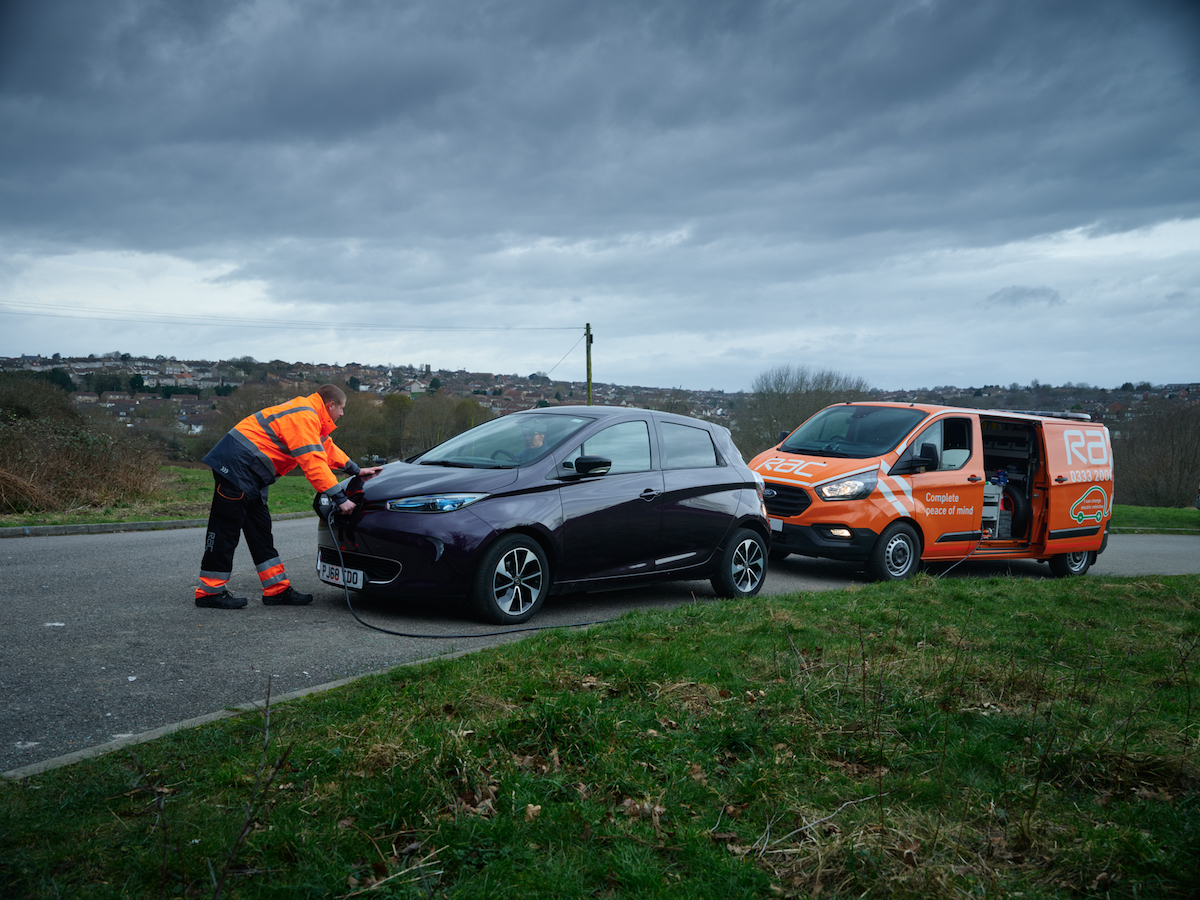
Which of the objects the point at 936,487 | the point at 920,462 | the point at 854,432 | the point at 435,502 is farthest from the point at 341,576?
the point at 936,487

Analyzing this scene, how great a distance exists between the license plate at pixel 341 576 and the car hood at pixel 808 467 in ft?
17.3

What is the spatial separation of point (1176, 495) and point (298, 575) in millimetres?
51810

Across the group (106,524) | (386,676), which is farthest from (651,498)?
(106,524)

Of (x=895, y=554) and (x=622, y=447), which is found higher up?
(x=622, y=447)

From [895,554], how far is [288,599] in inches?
268

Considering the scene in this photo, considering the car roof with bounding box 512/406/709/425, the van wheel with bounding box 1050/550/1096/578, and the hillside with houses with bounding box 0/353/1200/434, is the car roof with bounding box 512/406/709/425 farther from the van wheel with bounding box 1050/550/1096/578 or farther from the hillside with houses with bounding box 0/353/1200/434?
the hillside with houses with bounding box 0/353/1200/434

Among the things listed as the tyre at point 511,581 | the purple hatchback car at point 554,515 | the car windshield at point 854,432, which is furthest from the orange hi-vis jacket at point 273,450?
the car windshield at point 854,432

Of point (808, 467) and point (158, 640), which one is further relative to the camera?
point (808, 467)

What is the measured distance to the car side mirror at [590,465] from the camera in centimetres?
698

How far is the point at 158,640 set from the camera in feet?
18.5

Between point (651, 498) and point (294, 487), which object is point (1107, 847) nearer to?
point (651, 498)

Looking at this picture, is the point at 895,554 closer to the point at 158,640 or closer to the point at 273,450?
the point at 273,450

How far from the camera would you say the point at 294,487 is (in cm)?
2605

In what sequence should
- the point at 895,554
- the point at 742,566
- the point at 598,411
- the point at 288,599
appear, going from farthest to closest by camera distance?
the point at 895,554 < the point at 742,566 < the point at 598,411 < the point at 288,599
